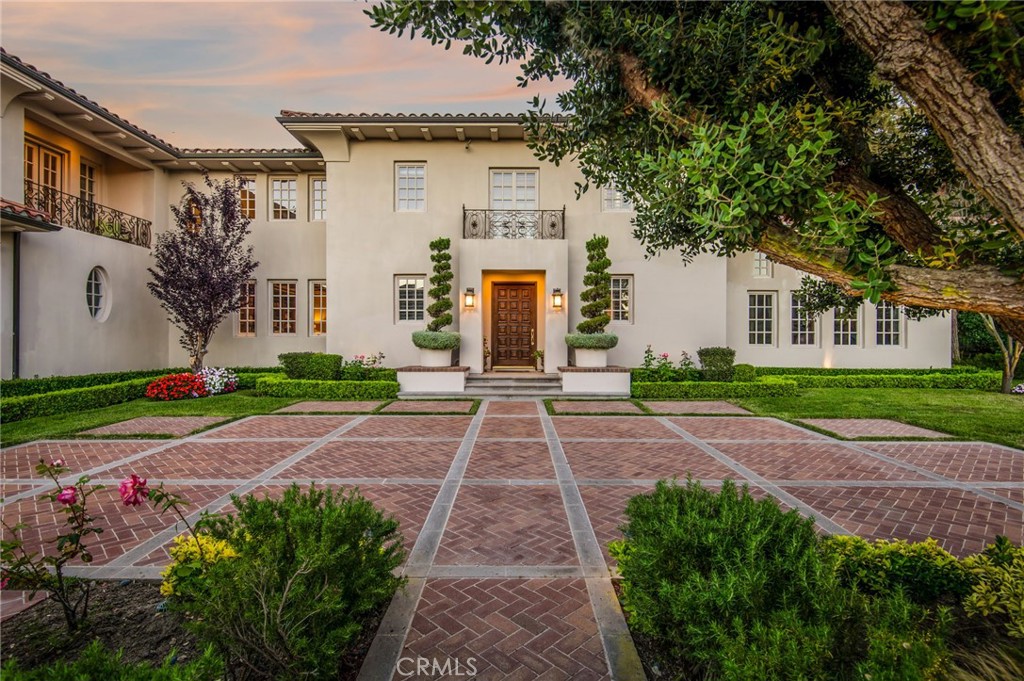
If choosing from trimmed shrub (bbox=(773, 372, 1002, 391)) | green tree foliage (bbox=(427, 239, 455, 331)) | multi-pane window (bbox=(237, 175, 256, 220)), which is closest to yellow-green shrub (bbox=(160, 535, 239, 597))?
green tree foliage (bbox=(427, 239, 455, 331))

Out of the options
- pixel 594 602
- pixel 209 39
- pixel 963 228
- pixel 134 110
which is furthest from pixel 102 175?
pixel 963 228

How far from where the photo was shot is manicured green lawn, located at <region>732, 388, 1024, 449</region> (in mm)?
9266

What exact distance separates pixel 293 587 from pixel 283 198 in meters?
17.7

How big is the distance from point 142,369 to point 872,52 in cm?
1950

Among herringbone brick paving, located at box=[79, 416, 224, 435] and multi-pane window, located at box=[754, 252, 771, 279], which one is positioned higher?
multi-pane window, located at box=[754, 252, 771, 279]

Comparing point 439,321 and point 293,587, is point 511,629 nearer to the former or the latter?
point 293,587

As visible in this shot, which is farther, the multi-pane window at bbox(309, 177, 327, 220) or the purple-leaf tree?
the multi-pane window at bbox(309, 177, 327, 220)

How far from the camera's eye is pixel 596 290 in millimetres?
14156

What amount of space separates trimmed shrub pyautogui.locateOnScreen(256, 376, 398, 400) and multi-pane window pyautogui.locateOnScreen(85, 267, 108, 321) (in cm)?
559

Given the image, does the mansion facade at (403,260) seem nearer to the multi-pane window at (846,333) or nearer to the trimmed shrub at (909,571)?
the multi-pane window at (846,333)

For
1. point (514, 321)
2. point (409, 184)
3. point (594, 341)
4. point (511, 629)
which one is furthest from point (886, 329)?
point (511, 629)

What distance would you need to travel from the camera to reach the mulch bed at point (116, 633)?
276cm

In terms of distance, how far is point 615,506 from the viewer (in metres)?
5.28

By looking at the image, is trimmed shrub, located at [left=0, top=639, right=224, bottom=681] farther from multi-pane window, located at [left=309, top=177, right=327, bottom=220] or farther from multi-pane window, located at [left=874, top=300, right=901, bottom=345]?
multi-pane window, located at [left=874, top=300, right=901, bottom=345]
